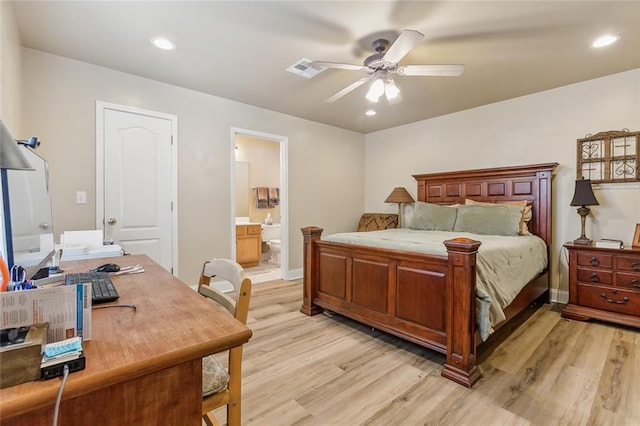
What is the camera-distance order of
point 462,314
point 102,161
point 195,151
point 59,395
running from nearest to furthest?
point 59,395, point 462,314, point 102,161, point 195,151

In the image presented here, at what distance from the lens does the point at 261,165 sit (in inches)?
251

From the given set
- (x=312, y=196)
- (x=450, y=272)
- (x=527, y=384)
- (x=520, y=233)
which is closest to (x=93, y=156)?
(x=312, y=196)

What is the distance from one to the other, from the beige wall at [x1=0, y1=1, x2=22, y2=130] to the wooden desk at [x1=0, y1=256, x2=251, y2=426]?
74.1 inches

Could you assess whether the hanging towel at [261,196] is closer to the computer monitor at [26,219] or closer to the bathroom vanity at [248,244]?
the bathroom vanity at [248,244]

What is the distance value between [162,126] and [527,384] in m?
3.94

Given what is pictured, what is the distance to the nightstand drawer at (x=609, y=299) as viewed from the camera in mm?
2694

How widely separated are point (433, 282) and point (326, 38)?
6.72 feet

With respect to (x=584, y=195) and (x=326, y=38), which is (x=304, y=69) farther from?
(x=584, y=195)

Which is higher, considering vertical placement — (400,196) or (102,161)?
(102,161)

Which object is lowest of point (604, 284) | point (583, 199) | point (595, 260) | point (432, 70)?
point (604, 284)

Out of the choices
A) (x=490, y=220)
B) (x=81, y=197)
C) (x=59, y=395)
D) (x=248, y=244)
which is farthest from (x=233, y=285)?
(x=248, y=244)

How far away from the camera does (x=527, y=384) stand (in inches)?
74.6

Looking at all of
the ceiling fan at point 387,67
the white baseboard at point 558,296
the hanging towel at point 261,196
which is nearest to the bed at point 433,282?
the white baseboard at point 558,296

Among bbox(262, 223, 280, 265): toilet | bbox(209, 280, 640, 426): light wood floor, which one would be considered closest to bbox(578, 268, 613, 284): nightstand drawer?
bbox(209, 280, 640, 426): light wood floor
